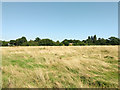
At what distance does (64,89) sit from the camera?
218 cm

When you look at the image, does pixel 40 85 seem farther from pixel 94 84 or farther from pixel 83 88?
pixel 94 84

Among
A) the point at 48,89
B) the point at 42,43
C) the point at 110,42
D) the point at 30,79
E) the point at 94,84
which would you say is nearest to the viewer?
the point at 48,89

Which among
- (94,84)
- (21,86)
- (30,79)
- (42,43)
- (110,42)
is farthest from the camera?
(110,42)

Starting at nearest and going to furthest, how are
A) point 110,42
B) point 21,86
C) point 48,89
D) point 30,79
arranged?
1. point 48,89
2. point 21,86
3. point 30,79
4. point 110,42

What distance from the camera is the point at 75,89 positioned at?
2209 millimetres

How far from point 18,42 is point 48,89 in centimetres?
6563

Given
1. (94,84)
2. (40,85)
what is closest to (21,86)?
(40,85)

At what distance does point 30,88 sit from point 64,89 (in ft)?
3.08

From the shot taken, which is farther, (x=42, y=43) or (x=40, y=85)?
(x=42, y=43)

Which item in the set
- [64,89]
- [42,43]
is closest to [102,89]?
[64,89]

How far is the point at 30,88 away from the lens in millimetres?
2188

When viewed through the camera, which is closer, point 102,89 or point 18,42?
point 102,89

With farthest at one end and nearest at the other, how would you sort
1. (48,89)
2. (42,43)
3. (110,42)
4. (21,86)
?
(110,42), (42,43), (21,86), (48,89)

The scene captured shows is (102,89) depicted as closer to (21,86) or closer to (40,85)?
(40,85)
